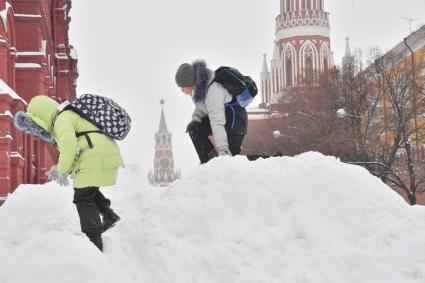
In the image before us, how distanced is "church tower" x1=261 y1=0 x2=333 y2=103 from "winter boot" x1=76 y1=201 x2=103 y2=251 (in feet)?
316

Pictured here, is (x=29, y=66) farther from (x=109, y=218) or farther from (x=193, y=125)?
(x=109, y=218)

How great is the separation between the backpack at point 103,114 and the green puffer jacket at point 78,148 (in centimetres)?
5

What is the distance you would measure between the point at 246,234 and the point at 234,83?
2.51m

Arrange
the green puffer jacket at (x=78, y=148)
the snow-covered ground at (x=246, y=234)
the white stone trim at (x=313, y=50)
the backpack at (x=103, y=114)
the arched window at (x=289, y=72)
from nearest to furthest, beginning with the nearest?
the snow-covered ground at (x=246, y=234) → the green puffer jacket at (x=78, y=148) → the backpack at (x=103, y=114) → the white stone trim at (x=313, y=50) → the arched window at (x=289, y=72)

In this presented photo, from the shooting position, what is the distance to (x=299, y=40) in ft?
346

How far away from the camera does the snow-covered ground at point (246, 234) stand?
7387mm

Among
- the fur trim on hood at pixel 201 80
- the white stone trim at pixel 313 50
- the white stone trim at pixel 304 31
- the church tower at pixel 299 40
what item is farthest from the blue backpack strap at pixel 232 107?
the white stone trim at pixel 304 31

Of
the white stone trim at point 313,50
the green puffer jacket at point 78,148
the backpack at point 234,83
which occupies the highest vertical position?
the white stone trim at point 313,50

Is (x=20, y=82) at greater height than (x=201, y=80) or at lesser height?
greater

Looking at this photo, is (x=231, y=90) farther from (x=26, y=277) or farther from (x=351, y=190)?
(x=26, y=277)

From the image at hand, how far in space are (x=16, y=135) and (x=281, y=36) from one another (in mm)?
92676

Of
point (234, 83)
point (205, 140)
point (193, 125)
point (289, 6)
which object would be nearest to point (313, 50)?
point (289, 6)

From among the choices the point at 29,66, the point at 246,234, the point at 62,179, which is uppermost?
the point at 29,66

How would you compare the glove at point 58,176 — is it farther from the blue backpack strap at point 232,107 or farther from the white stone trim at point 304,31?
the white stone trim at point 304,31
